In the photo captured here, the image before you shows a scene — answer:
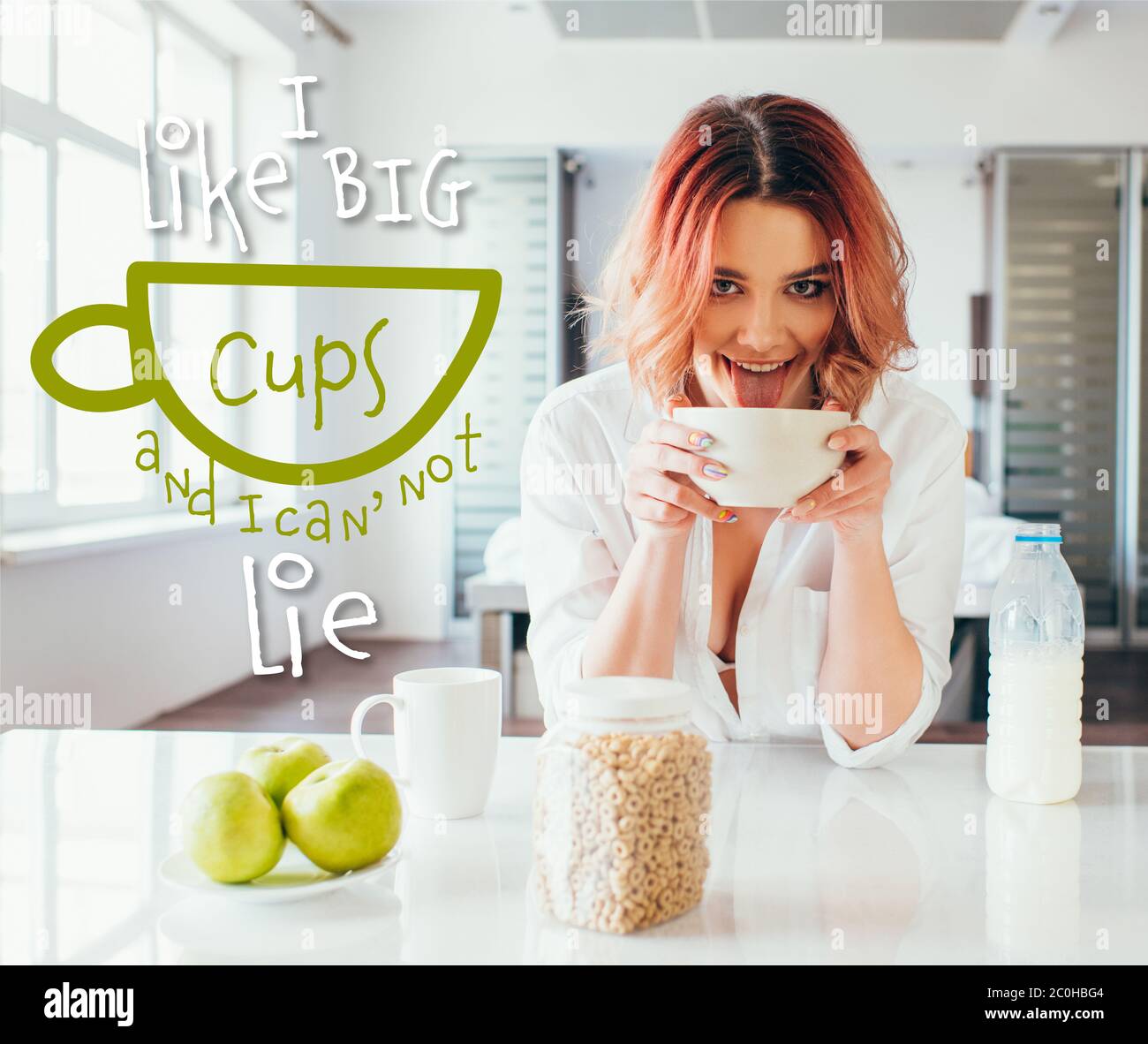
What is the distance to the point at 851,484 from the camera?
36.0 inches

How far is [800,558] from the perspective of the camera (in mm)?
1228

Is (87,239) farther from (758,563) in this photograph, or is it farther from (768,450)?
(768,450)

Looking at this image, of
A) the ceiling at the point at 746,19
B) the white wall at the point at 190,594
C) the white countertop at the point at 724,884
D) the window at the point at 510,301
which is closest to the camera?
the white countertop at the point at 724,884

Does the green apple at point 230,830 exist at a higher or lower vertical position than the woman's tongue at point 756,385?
lower

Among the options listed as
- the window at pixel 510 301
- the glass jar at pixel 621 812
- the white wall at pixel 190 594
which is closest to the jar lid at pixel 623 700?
the glass jar at pixel 621 812

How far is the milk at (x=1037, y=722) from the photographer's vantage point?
913mm

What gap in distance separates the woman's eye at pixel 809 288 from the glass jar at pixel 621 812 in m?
0.51

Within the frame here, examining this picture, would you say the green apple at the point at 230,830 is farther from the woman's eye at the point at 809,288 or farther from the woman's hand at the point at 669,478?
the woman's eye at the point at 809,288

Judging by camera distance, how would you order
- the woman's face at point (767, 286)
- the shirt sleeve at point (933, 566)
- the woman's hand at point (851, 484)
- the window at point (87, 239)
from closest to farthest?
the woman's hand at point (851, 484), the woman's face at point (767, 286), the shirt sleeve at point (933, 566), the window at point (87, 239)

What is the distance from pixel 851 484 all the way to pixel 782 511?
0.20m

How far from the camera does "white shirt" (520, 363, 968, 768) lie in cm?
118

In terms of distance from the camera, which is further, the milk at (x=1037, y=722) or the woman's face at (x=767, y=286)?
the woman's face at (x=767, y=286)

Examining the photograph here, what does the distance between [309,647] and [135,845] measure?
4382 millimetres
